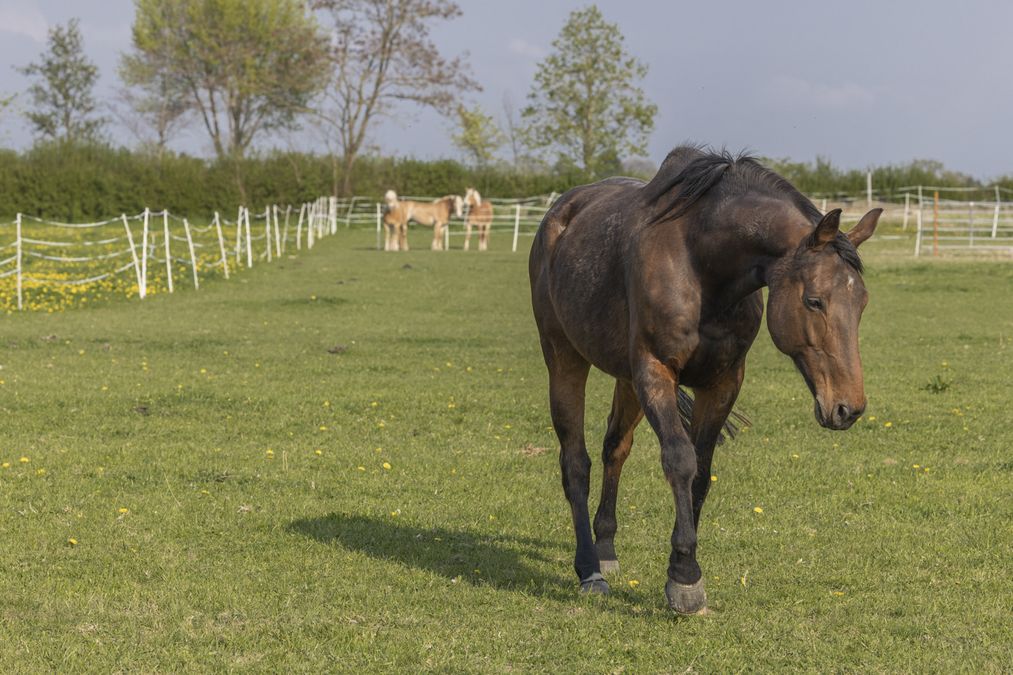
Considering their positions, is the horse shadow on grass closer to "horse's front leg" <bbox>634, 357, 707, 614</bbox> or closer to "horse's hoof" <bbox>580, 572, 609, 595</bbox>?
"horse's hoof" <bbox>580, 572, 609, 595</bbox>

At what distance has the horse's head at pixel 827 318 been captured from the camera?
4434mm

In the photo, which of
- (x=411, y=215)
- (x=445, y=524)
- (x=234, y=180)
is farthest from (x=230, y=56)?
(x=445, y=524)

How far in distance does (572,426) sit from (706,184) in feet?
5.32

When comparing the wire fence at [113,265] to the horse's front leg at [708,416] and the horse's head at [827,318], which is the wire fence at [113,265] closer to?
the horse's front leg at [708,416]

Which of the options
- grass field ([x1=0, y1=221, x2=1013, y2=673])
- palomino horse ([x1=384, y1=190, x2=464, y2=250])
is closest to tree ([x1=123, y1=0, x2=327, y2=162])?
palomino horse ([x1=384, y1=190, x2=464, y2=250])

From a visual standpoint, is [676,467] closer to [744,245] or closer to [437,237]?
[744,245]

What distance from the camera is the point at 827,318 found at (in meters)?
4.48

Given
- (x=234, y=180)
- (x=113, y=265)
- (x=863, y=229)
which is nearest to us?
(x=863, y=229)

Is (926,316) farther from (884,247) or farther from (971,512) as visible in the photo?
(884,247)

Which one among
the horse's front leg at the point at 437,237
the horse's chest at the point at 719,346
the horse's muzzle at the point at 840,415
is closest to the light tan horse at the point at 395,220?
the horse's front leg at the point at 437,237

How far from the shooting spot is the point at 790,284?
4.58 m

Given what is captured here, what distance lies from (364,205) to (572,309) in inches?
1972

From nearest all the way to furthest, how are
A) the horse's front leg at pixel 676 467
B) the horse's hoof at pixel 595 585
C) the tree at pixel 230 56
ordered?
the horse's front leg at pixel 676 467 → the horse's hoof at pixel 595 585 → the tree at pixel 230 56

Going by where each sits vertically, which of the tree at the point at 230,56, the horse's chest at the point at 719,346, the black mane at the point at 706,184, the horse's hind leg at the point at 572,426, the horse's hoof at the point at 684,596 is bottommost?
the horse's hoof at the point at 684,596
